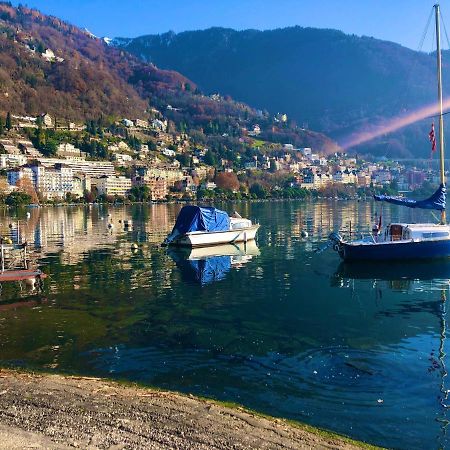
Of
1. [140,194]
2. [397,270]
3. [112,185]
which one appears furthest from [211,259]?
[112,185]

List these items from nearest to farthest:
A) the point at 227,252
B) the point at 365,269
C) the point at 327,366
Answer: the point at 327,366 → the point at 365,269 → the point at 227,252

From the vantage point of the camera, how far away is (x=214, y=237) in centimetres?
4566

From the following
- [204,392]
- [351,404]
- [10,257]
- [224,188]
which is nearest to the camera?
[351,404]

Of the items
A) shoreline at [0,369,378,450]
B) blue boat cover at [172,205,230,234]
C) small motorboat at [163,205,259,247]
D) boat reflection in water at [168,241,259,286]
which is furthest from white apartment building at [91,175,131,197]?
shoreline at [0,369,378,450]

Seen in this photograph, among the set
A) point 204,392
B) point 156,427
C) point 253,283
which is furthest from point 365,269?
point 156,427

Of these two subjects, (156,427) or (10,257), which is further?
(10,257)

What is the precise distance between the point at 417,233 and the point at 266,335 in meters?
21.1

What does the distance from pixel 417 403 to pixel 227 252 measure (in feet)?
97.7

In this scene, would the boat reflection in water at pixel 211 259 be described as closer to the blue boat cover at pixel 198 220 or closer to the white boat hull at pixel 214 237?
the white boat hull at pixel 214 237

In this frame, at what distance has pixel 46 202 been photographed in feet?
479

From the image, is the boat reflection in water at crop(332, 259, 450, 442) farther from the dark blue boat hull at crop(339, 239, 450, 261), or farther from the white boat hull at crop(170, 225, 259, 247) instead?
the white boat hull at crop(170, 225, 259, 247)

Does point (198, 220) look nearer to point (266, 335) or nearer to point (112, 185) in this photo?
point (266, 335)

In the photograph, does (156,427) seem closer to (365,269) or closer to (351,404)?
(351,404)

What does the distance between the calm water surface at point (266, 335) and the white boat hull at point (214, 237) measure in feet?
28.0
